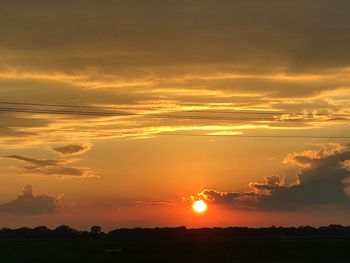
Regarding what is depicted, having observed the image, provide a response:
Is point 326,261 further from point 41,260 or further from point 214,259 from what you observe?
point 41,260

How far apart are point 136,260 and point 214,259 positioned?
1122cm

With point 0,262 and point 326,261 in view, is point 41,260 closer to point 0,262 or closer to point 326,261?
point 0,262

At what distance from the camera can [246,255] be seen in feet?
309

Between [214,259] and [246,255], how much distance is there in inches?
425

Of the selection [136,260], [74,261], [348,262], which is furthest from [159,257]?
[348,262]

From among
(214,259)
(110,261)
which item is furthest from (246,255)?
(110,261)

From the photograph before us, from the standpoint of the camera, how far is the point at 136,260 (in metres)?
84.8

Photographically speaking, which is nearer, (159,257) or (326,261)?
(326,261)

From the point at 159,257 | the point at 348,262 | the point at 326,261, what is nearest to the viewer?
the point at 348,262

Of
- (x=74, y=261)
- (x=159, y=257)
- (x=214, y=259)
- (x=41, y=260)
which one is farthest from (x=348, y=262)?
(x=41, y=260)

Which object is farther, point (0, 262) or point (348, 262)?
point (0, 262)

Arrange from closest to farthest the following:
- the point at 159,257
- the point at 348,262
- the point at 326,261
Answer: the point at 348,262, the point at 326,261, the point at 159,257

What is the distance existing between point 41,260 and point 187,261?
2396 centimetres

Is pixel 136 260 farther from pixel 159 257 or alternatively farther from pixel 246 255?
pixel 246 255
